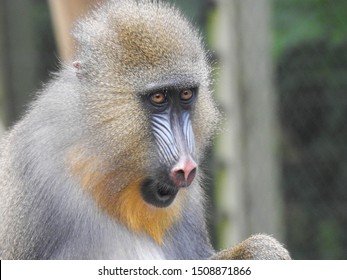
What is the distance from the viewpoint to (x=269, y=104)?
593 centimetres

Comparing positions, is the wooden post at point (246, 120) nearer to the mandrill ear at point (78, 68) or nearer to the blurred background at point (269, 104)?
the blurred background at point (269, 104)

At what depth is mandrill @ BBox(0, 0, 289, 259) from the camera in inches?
148

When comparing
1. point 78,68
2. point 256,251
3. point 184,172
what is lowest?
point 256,251

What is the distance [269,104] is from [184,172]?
8.04 ft

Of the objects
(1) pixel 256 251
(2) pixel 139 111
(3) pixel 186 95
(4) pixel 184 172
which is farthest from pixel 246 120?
(4) pixel 184 172

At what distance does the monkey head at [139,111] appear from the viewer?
3744mm

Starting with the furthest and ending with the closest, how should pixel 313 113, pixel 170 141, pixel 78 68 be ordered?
1. pixel 313 113
2. pixel 78 68
3. pixel 170 141

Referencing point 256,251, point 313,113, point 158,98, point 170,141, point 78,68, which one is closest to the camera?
point 170,141

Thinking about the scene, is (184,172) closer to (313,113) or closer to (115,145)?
(115,145)

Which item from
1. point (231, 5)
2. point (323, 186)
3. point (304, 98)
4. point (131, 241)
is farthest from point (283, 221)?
point (131, 241)

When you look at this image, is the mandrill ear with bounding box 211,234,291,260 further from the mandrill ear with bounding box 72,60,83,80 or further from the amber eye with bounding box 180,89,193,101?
the mandrill ear with bounding box 72,60,83,80

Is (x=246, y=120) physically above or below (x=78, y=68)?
below

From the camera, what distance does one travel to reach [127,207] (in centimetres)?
387

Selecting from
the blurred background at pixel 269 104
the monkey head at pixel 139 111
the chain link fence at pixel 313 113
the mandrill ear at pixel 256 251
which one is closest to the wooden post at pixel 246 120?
the blurred background at pixel 269 104
